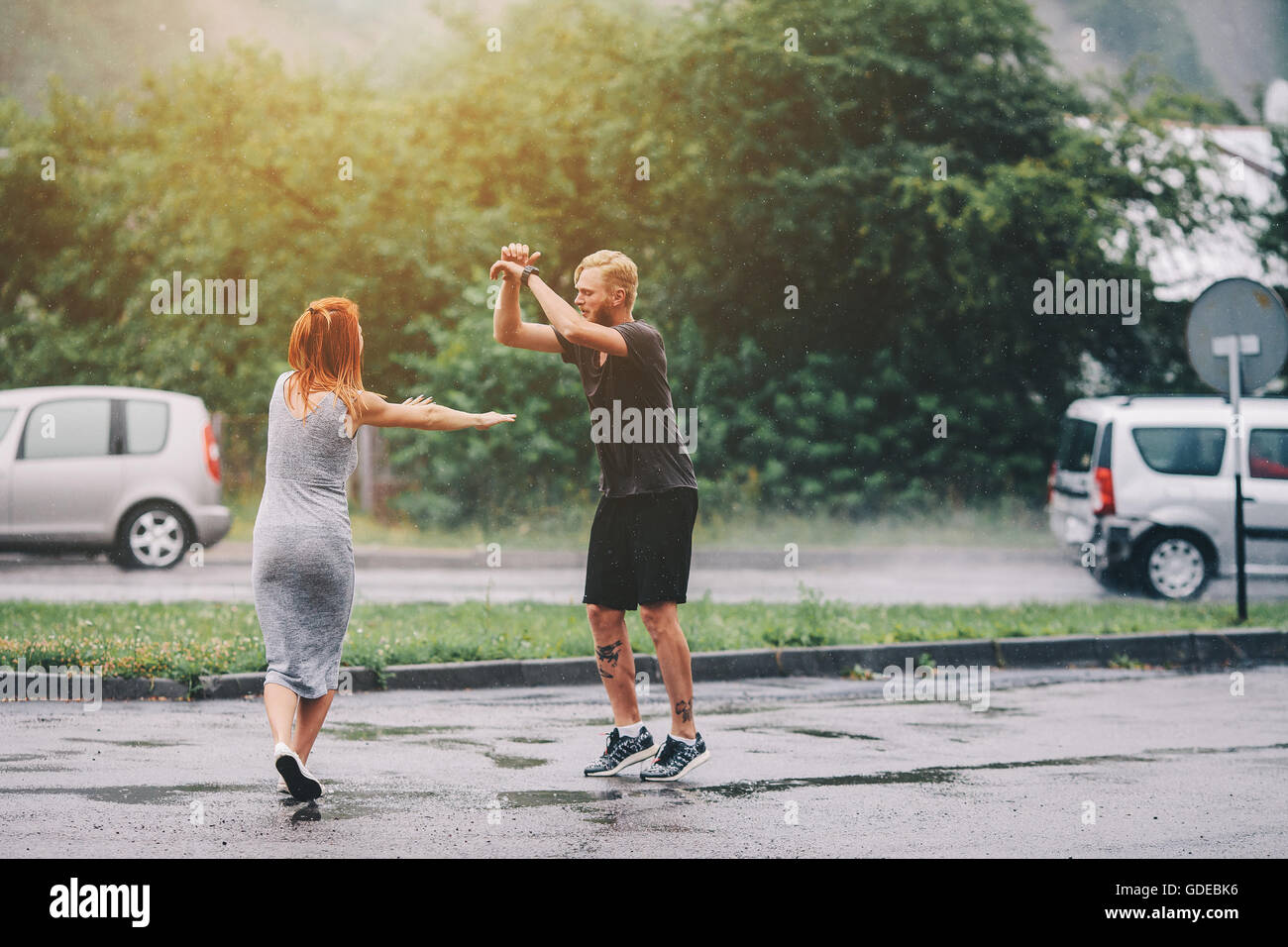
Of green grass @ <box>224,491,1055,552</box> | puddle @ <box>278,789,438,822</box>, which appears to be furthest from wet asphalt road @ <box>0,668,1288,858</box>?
green grass @ <box>224,491,1055,552</box>

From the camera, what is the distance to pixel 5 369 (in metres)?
24.6

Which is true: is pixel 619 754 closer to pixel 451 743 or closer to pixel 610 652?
pixel 610 652

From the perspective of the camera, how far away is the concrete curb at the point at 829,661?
8.48m

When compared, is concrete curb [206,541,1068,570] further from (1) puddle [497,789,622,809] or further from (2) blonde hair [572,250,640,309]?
(1) puddle [497,789,622,809]

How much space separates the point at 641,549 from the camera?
6215 mm

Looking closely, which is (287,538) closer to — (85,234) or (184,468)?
(184,468)

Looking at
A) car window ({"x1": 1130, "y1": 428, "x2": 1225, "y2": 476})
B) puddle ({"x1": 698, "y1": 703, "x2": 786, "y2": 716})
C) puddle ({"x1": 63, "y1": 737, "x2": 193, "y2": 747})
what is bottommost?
puddle ({"x1": 698, "y1": 703, "x2": 786, "y2": 716})

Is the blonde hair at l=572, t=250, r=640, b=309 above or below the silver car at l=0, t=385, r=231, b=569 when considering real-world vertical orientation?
above

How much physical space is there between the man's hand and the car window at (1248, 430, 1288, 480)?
10.6 m

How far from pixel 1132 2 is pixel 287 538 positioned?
112ft

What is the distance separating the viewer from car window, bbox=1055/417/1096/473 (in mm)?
15078

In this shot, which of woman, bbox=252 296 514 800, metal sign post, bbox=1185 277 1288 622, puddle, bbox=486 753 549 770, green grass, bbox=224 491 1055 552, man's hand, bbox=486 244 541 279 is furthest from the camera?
green grass, bbox=224 491 1055 552

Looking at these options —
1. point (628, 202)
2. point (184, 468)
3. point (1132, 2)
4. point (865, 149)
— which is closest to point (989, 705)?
point (184, 468)

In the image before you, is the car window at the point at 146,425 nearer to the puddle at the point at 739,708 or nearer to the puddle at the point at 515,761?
the puddle at the point at 739,708
